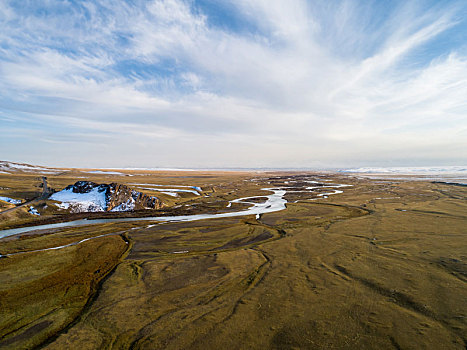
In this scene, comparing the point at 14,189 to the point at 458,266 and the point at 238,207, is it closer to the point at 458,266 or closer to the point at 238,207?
the point at 238,207

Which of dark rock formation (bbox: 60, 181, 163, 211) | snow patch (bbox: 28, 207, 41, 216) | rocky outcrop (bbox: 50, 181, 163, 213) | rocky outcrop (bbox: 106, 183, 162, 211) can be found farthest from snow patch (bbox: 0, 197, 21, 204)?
rocky outcrop (bbox: 106, 183, 162, 211)

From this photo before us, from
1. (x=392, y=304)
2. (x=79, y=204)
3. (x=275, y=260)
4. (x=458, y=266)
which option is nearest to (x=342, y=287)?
(x=392, y=304)

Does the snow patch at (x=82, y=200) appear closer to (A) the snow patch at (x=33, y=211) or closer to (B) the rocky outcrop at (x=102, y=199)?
(B) the rocky outcrop at (x=102, y=199)

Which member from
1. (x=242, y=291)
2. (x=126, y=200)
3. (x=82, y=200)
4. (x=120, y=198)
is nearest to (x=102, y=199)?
(x=120, y=198)

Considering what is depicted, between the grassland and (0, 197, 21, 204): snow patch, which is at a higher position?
(0, 197, 21, 204): snow patch

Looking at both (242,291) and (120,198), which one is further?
(120,198)

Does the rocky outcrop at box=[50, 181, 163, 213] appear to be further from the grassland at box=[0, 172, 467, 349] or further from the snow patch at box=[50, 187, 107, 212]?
the grassland at box=[0, 172, 467, 349]

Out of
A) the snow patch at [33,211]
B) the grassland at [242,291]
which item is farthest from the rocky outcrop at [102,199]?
the grassland at [242,291]

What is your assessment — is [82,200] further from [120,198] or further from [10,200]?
[10,200]

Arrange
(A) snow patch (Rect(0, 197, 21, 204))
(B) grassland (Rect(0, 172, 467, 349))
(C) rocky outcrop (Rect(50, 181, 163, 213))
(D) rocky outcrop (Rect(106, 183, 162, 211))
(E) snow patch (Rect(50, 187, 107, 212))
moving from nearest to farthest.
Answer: (B) grassland (Rect(0, 172, 467, 349)) → (A) snow patch (Rect(0, 197, 21, 204)) → (E) snow patch (Rect(50, 187, 107, 212)) → (C) rocky outcrop (Rect(50, 181, 163, 213)) → (D) rocky outcrop (Rect(106, 183, 162, 211))
